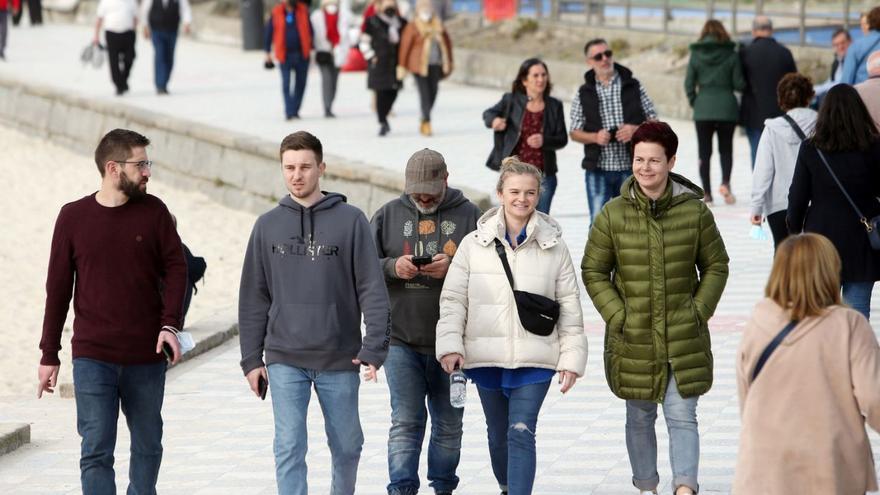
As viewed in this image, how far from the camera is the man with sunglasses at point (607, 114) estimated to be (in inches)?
493

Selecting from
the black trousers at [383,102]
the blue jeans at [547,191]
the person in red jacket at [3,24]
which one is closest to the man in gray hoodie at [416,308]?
the blue jeans at [547,191]

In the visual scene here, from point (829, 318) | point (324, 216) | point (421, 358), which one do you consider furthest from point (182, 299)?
point (829, 318)

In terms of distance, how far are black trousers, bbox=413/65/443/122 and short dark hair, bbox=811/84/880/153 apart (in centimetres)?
1253

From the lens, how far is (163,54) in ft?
85.1

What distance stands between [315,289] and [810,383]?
6.86ft

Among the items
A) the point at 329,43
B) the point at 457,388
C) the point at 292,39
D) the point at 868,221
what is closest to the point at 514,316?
the point at 457,388

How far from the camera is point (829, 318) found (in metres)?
5.68

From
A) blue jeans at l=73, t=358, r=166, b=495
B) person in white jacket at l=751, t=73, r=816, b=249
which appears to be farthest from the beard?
person in white jacket at l=751, t=73, r=816, b=249

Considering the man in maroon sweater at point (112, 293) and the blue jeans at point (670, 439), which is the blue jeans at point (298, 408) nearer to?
the man in maroon sweater at point (112, 293)

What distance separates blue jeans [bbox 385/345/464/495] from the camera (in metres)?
7.63

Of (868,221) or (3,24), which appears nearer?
(868,221)

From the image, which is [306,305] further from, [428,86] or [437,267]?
[428,86]

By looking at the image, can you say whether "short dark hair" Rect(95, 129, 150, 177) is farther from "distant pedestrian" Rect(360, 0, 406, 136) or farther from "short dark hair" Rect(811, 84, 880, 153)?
"distant pedestrian" Rect(360, 0, 406, 136)

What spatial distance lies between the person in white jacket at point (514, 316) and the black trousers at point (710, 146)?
892 cm
